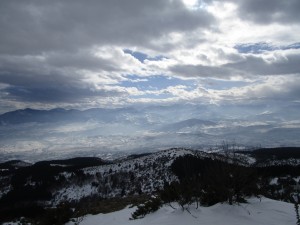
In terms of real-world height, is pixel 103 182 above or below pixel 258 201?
below

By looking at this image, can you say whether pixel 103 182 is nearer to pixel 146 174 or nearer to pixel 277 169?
pixel 146 174

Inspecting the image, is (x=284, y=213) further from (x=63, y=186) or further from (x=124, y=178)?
(x=63, y=186)

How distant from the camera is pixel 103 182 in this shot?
451 feet

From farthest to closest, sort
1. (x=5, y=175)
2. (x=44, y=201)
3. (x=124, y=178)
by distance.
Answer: (x=5, y=175), (x=124, y=178), (x=44, y=201)

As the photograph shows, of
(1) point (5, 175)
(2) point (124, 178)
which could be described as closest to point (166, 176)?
(2) point (124, 178)

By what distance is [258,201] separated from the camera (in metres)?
17.6

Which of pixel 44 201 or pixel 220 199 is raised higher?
pixel 220 199

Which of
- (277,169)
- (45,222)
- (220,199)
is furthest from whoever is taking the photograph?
(277,169)

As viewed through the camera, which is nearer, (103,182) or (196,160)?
(196,160)

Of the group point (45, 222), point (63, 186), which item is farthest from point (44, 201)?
point (45, 222)

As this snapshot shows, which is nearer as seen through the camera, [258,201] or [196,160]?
[258,201]

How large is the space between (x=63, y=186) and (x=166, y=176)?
46967mm

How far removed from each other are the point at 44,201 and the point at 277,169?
84.1m

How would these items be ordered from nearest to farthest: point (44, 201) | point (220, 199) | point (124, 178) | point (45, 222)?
point (220, 199) → point (45, 222) → point (44, 201) → point (124, 178)
